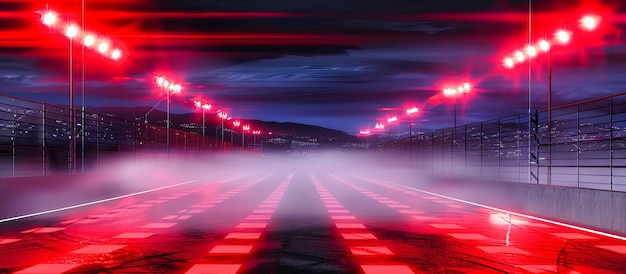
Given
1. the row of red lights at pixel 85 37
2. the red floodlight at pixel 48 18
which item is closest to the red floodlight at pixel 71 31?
the row of red lights at pixel 85 37

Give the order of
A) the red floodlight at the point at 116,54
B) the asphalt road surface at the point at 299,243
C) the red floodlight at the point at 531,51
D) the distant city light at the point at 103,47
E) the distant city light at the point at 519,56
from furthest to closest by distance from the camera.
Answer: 1. the red floodlight at the point at 116,54
2. the distant city light at the point at 103,47
3. the distant city light at the point at 519,56
4. the red floodlight at the point at 531,51
5. the asphalt road surface at the point at 299,243

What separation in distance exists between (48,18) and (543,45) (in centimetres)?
1762

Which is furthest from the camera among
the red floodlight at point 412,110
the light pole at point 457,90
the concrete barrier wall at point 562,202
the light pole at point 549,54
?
the red floodlight at point 412,110

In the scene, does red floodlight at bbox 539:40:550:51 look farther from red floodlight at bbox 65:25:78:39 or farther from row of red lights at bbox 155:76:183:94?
row of red lights at bbox 155:76:183:94

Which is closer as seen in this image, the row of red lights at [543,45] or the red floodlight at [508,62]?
the row of red lights at [543,45]

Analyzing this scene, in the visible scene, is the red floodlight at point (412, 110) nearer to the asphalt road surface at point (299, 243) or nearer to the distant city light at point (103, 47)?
the distant city light at point (103, 47)

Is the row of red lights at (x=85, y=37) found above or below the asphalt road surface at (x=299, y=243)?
above

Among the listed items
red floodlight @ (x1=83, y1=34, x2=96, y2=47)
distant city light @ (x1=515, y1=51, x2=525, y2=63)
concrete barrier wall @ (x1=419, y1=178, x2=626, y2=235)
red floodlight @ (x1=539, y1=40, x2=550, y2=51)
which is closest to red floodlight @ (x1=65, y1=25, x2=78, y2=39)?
red floodlight @ (x1=83, y1=34, x2=96, y2=47)

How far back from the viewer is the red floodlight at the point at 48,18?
74.6 ft

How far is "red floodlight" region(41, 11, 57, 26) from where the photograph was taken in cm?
2272

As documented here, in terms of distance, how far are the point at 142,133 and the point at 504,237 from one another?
1191 inches

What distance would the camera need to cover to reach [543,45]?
76.7ft

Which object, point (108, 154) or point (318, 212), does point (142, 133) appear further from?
point (318, 212)

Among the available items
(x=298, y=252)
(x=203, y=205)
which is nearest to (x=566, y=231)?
(x=298, y=252)
